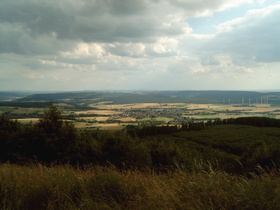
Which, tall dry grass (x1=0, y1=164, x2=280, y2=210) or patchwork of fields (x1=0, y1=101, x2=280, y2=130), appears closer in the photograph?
tall dry grass (x1=0, y1=164, x2=280, y2=210)

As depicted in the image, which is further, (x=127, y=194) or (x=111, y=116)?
(x=111, y=116)

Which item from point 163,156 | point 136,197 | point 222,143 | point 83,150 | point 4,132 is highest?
point 136,197

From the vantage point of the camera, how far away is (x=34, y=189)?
4312mm

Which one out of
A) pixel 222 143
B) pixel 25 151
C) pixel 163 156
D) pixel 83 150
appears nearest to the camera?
pixel 25 151

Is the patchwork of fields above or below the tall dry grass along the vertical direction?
below

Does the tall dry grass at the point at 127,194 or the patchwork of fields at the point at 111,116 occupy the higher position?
the tall dry grass at the point at 127,194

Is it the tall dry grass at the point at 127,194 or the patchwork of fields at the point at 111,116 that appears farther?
the patchwork of fields at the point at 111,116

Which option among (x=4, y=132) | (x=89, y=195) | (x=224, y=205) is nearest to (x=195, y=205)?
(x=224, y=205)

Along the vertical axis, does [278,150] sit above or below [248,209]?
below

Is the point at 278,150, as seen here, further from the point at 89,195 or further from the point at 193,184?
the point at 89,195

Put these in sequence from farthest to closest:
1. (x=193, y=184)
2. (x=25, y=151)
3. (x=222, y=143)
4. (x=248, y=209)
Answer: (x=222, y=143) < (x=25, y=151) < (x=193, y=184) < (x=248, y=209)

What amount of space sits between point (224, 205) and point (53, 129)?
20.1m

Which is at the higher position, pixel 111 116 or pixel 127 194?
pixel 127 194

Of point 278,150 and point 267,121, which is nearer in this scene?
point 278,150
